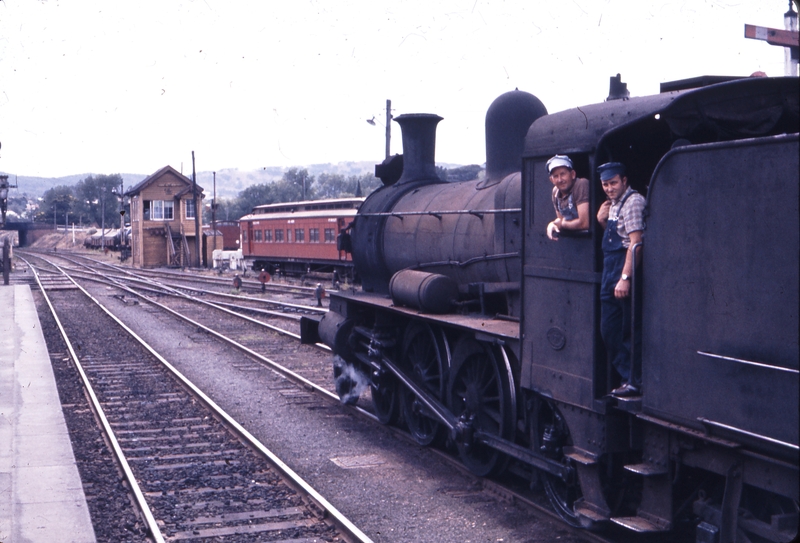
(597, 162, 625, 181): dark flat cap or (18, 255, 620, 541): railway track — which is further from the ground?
(597, 162, 625, 181): dark flat cap

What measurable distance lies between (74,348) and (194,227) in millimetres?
41487

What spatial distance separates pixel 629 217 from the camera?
15.6ft

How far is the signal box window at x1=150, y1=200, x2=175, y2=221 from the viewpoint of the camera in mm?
56656

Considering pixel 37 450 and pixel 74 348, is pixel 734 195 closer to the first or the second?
pixel 37 450

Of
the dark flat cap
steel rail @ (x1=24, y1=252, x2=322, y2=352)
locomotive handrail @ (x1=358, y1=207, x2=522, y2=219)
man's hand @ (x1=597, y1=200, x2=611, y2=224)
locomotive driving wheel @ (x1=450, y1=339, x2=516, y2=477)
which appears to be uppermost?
the dark flat cap

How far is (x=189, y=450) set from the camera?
8867 millimetres

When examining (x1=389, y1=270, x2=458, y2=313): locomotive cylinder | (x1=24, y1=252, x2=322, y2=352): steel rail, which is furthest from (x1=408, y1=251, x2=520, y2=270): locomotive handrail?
(x1=24, y1=252, x2=322, y2=352): steel rail

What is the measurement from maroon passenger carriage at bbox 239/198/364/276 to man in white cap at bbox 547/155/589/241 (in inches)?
900

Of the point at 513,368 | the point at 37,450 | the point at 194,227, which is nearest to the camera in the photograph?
the point at 513,368

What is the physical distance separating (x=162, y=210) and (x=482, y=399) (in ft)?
176

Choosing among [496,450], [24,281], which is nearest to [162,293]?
[24,281]

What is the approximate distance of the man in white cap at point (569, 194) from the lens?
5.37 meters

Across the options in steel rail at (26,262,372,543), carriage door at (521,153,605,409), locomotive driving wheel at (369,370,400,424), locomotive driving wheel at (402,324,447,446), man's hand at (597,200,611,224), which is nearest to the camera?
man's hand at (597,200,611,224)

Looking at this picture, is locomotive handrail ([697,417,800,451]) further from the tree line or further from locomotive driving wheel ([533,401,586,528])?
the tree line
